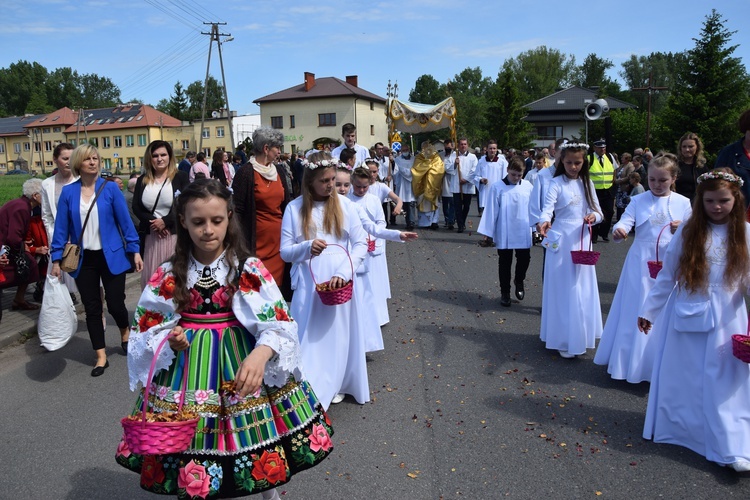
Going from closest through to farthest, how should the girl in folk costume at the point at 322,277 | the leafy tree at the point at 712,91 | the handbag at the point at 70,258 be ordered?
the girl in folk costume at the point at 322,277 → the handbag at the point at 70,258 → the leafy tree at the point at 712,91

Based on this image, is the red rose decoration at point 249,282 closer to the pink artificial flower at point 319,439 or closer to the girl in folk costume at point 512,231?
the pink artificial flower at point 319,439

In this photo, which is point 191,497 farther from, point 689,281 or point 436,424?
point 689,281

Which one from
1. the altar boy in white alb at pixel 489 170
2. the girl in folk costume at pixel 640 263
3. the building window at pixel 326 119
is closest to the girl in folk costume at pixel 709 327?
the girl in folk costume at pixel 640 263

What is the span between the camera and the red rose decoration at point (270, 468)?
8.79 ft

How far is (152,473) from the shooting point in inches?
106

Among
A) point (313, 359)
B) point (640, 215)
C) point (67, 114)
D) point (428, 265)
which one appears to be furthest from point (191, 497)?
point (67, 114)

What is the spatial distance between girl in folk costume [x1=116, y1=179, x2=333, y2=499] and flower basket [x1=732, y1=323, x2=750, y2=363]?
2641 millimetres

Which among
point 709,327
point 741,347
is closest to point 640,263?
point 709,327

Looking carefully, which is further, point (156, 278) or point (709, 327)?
point (709, 327)

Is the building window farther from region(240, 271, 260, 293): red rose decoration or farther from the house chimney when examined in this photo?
region(240, 271, 260, 293): red rose decoration

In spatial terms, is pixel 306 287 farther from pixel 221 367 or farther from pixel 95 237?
pixel 95 237

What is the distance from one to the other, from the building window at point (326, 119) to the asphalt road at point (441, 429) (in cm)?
6623

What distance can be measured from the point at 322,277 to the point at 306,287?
0.16 meters

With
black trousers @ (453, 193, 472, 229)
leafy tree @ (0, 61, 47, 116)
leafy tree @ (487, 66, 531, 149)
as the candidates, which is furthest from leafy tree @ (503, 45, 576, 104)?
leafy tree @ (0, 61, 47, 116)
